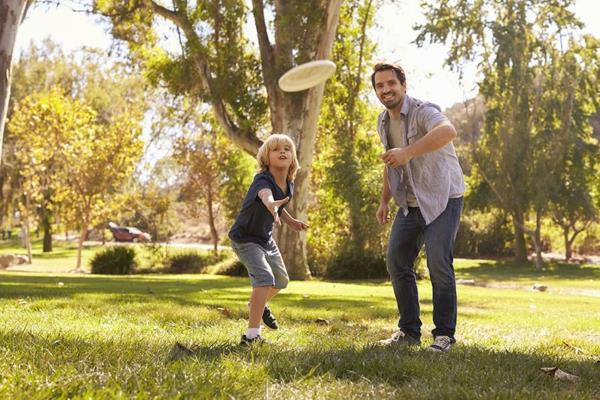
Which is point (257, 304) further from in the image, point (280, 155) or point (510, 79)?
point (510, 79)

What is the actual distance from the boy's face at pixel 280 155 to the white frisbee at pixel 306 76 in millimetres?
9355

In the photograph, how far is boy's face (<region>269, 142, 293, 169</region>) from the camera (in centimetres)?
482

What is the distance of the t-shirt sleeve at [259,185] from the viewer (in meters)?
4.65

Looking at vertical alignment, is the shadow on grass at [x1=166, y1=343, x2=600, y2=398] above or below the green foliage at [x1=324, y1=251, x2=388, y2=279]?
above

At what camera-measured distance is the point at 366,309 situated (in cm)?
746

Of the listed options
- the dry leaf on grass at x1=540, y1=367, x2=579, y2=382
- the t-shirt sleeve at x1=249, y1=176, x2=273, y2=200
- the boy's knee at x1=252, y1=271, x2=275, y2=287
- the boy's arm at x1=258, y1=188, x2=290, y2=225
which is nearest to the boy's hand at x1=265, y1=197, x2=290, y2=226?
the boy's arm at x1=258, y1=188, x2=290, y2=225

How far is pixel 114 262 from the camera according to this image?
69.5 ft

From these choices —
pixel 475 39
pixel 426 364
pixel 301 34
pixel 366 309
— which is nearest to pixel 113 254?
pixel 301 34

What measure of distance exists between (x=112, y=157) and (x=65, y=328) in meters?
22.0

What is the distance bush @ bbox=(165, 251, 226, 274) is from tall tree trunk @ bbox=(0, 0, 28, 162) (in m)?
15.1

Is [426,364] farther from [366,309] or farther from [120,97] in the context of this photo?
[120,97]

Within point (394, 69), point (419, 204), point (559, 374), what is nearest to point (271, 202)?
point (419, 204)

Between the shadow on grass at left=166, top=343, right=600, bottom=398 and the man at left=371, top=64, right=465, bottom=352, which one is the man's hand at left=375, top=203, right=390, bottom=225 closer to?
the man at left=371, top=64, right=465, bottom=352

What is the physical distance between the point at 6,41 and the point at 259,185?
4494 mm
